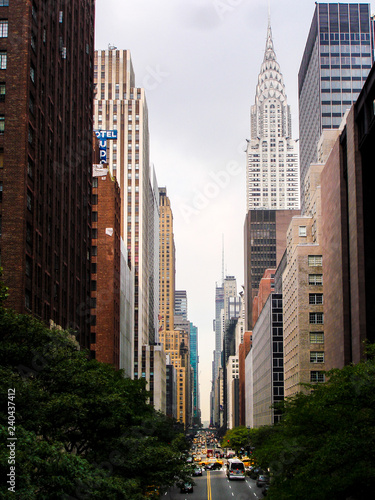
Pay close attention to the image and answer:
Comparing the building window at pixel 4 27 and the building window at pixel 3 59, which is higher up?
the building window at pixel 4 27

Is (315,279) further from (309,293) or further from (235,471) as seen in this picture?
(235,471)

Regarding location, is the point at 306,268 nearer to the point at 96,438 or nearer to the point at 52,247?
the point at 52,247

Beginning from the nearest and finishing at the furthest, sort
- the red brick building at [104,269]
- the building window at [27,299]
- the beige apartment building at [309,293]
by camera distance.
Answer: the building window at [27,299] < the beige apartment building at [309,293] < the red brick building at [104,269]

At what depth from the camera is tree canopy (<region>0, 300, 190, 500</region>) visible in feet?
74.6

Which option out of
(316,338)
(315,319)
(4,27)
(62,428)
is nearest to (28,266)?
(4,27)

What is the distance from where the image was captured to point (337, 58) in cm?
17600

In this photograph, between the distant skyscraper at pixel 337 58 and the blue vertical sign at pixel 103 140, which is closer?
A: the blue vertical sign at pixel 103 140

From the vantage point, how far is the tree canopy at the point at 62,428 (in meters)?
22.7

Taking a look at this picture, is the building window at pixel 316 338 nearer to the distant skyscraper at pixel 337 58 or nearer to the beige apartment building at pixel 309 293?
the beige apartment building at pixel 309 293

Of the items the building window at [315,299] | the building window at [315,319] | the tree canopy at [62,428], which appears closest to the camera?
the tree canopy at [62,428]

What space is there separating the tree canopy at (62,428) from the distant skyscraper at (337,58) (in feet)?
455

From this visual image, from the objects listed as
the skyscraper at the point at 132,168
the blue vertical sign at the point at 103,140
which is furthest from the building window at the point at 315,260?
the skyscraper at the point at 132,168

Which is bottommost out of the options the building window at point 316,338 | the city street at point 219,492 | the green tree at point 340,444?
the city street at point 219,492

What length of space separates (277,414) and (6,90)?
91.5 metres
